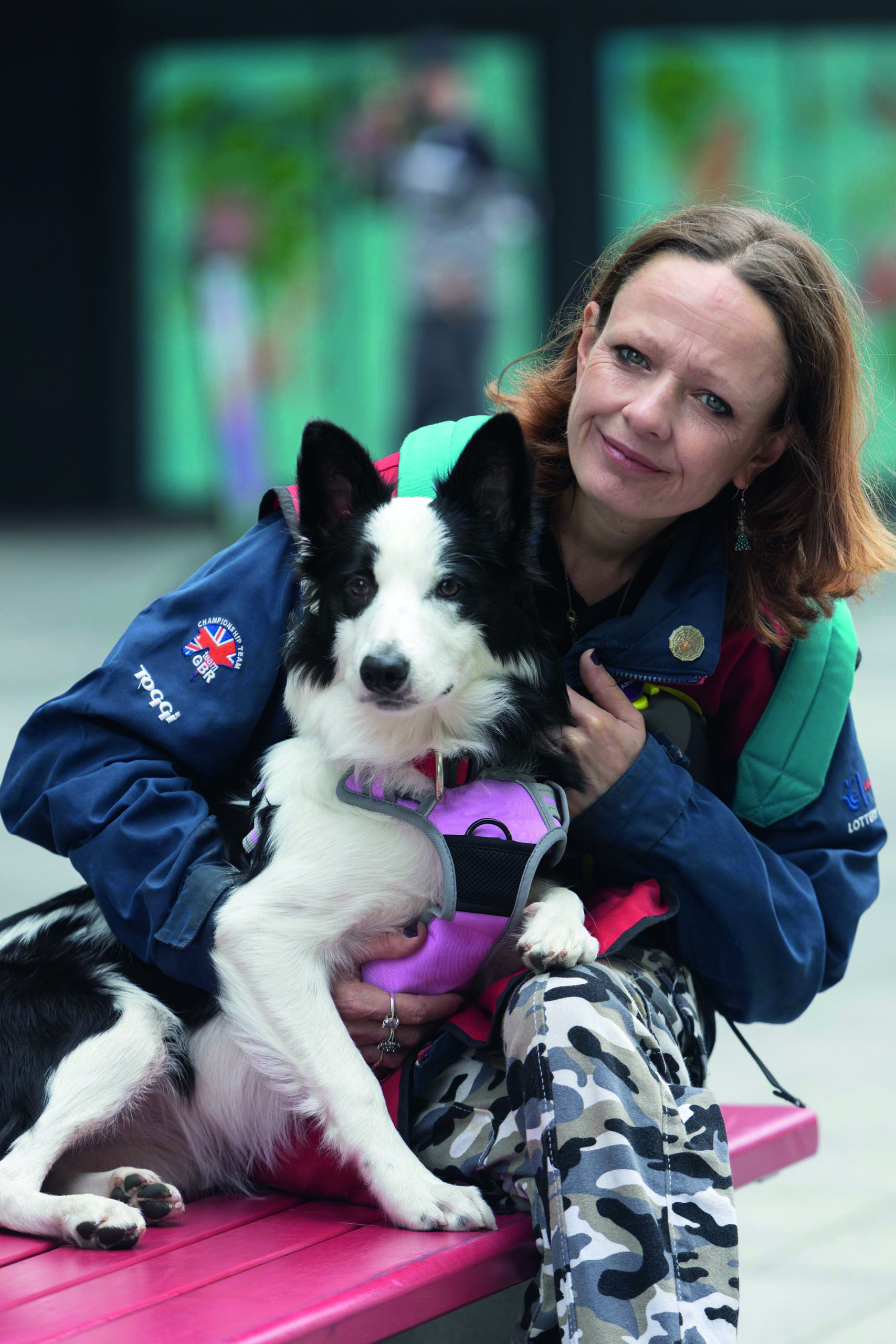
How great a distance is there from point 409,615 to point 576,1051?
2.24ft

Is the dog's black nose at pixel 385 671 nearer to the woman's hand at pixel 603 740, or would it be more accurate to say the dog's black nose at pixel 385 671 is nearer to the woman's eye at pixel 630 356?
the woman's hand at pixel 603 740

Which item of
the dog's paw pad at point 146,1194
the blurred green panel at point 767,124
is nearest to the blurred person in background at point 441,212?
the blurred green panel at point 767,124

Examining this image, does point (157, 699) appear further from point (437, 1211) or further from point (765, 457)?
point (765, 457)

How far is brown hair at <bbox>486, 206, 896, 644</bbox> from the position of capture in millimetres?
2502

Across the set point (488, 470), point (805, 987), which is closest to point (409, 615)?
point (488, 470)

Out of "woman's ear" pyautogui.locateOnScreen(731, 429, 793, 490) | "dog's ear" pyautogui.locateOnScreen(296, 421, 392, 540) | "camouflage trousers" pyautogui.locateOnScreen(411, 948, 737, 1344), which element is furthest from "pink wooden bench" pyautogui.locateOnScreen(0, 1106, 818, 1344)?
"woman's ear" pyautogui.locateOnScreen(731, 429, 793, 490)

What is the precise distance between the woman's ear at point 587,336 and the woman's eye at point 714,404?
9.1 inches

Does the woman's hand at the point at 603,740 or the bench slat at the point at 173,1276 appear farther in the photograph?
the woman's hand at the point at 603,740

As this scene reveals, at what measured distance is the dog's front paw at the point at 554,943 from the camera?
2.13 m

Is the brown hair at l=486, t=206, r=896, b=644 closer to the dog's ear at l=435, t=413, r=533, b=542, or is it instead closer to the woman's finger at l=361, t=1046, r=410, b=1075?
the dog's ear at l=435, t=413, r=533, b=542

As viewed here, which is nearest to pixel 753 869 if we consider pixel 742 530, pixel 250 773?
pixel 742 530

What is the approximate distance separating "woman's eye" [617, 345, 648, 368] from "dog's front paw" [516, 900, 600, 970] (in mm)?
913

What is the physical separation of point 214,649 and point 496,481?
1.71 feet

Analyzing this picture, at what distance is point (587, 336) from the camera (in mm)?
2658
